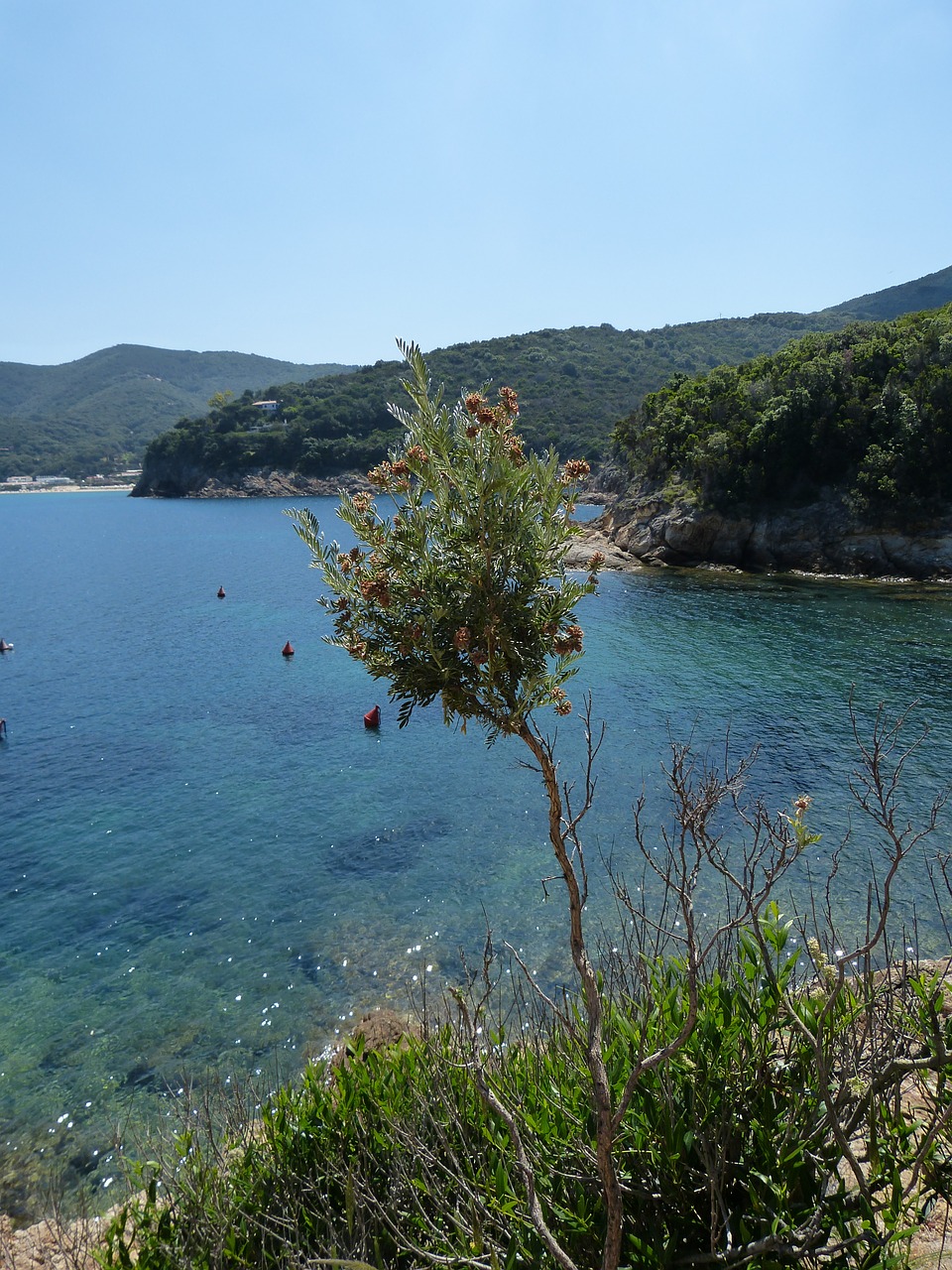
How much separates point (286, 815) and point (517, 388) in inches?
3997

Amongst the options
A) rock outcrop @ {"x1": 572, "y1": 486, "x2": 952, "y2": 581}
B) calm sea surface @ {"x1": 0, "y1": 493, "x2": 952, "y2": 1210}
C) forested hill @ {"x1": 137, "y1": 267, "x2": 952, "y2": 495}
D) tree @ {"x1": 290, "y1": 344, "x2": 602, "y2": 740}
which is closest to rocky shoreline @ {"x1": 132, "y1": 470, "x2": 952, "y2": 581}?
rock outcrop @ {"x1": 572, "y1": 486, "x2": 952, "y2": 581}

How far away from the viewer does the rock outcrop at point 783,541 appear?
42.7 metres

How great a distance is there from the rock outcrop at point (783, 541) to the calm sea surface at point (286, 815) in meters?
3.75

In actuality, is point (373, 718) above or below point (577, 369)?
below

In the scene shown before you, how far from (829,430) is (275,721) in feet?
129

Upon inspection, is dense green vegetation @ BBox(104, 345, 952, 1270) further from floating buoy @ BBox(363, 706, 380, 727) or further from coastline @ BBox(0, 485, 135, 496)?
coastline @ BBox(0, 485, 135, 496)

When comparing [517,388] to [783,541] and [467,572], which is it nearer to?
[783,541]

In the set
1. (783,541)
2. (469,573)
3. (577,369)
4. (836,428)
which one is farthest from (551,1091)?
(577,369)

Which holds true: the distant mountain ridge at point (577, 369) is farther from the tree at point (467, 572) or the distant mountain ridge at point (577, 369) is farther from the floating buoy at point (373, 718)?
the tree at point (467, 572)

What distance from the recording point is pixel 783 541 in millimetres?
47562

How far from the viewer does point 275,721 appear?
84.9 feet

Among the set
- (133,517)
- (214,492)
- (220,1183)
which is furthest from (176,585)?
(214,492)

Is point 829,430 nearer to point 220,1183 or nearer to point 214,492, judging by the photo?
point 220,1183

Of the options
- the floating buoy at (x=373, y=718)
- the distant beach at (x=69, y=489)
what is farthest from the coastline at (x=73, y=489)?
the floating buoy at (x=373, y=718)
